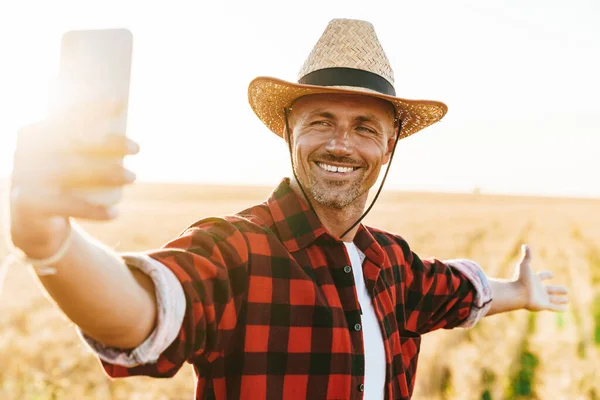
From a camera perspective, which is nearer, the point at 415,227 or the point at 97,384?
the point at 97,384

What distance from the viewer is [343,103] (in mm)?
2279

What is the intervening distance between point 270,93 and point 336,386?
1.18m

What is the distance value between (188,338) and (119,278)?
0.28 meters

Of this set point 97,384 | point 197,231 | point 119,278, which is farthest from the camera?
point 97,384

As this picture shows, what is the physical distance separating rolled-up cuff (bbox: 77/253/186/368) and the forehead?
109 cm

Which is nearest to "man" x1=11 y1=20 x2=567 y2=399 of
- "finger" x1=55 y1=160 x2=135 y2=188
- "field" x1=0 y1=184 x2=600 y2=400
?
"finger" x1=55 y1=160 x2=135 y2=188

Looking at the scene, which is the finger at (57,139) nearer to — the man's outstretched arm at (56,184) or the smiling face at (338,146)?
the man's outstretched arm at (56,184)

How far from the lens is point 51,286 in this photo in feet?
3.85

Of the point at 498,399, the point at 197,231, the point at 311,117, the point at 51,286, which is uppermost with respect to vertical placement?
the point at 311,117

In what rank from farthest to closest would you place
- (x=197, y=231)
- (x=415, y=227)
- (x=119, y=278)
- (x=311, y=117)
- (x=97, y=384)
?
1. (x=415, y=227)
2. (x=97, y=384)
3. (x=311, y=117)
4. (x=197, y=231)
5. (x=119, y=278)

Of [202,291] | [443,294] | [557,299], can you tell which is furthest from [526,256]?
[202,291]

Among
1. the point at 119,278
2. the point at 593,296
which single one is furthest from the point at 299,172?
the point at 593,296

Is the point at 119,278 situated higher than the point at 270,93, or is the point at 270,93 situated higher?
the point at 270,93

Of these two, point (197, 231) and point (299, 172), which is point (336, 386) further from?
point (299, 172)
